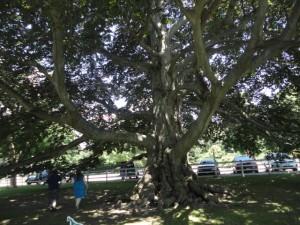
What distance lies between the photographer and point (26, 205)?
47.7 feet

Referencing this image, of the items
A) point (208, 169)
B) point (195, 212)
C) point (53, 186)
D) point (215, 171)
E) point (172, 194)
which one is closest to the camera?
point (195, 212)

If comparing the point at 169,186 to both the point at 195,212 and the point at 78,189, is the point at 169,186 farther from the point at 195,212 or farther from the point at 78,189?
the point at 78,189

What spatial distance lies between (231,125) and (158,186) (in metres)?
5.47

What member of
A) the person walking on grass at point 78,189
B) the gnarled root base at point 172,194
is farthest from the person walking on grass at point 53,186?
the gnarled root base at point 172,194

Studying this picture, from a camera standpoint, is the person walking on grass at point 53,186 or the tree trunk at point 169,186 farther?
the person walking on grass at point 53,186

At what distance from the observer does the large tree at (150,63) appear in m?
8.88

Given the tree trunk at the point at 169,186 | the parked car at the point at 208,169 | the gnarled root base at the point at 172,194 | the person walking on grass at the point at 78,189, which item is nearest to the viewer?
the gnarled root base at the point at 172,194

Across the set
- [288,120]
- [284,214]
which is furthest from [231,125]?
[284,214]

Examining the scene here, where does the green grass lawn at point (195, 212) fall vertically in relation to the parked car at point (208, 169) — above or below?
below

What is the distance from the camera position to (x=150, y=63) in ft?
45.7

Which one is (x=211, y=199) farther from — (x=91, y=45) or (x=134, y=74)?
(x=134, y=74)

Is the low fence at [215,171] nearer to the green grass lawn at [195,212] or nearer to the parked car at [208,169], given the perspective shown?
the parked car at [208,169]

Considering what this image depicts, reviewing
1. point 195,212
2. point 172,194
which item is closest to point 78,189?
point 172,194

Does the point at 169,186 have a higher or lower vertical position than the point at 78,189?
lower
